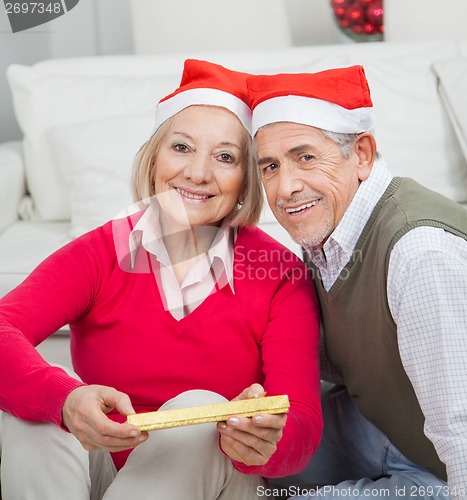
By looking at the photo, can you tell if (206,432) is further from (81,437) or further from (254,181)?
(254,181)

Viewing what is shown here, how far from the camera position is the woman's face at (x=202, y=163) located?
4.31 feet

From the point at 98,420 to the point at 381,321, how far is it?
0.47m

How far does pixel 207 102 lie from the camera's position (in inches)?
52.6

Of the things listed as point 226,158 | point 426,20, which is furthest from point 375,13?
point 226,158

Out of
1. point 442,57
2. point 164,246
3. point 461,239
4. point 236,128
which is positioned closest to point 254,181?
point 236,128

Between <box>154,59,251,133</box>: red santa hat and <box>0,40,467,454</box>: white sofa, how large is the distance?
62 centimetres

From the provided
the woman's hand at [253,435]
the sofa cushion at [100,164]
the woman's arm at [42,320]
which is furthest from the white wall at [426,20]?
the woman's hand at [253,435]

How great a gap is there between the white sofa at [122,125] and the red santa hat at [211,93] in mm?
621

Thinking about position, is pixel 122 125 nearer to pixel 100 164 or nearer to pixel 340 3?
pixel 100 164

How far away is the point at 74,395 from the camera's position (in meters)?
1.09

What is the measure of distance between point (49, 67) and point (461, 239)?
5.29ft

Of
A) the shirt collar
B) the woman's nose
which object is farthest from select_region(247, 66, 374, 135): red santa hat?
the shirt collar

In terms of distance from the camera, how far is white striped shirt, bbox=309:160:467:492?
3.38 ft

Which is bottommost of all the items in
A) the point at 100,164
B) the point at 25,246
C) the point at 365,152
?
the point at 25,246
